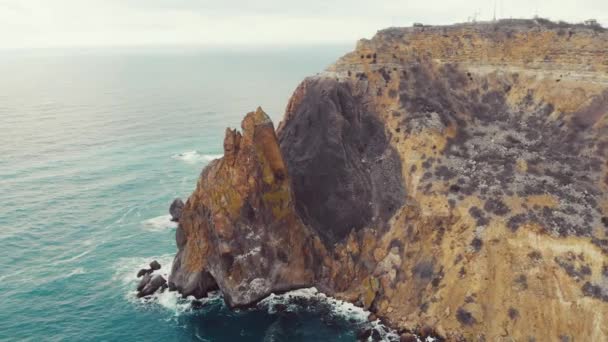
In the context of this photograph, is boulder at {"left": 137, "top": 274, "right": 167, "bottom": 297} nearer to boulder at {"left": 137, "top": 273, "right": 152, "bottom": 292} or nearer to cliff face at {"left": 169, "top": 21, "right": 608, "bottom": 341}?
boulder at {"left": 137, "top": 273, "right": 152, "bottom": 292}

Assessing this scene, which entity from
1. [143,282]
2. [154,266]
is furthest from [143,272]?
[143,282]

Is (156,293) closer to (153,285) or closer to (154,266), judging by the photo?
(153,285)

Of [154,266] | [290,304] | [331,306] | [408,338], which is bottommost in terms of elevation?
[408,338]

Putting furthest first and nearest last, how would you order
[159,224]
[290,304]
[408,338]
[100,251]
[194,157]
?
1. [194,157]
2. [159,224]
3. [100,251]
4. [290,304]
5. [408,338]

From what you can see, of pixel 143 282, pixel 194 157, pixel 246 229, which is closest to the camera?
pixel 246 229

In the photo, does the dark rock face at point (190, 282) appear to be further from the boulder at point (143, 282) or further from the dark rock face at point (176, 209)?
the dark rock face at point (176, 209)

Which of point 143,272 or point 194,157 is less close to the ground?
point 194,157

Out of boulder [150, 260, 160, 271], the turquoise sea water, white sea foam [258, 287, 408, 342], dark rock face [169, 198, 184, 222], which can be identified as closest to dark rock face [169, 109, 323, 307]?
white sea foam [258, 287, 408, 342]
